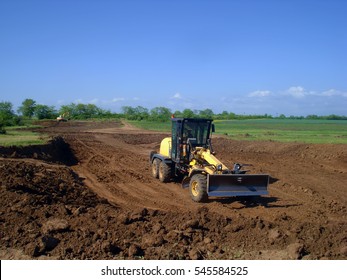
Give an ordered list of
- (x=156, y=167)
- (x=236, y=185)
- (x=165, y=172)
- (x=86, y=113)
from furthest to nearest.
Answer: (x=86, y=113)
(x=156, y=167)
(x=165, y=172)
(x=236, y=185)

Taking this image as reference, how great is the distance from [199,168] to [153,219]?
3.56m

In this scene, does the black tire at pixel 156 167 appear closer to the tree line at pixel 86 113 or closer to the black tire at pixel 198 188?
the black tire at pixel 198 188

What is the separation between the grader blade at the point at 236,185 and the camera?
34.0ft

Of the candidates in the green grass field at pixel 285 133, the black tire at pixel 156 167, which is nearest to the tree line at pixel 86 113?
the green grass field at pixel 285 133

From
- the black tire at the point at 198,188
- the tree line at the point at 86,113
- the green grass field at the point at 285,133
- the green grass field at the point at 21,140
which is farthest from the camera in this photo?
the tree line at the point at 86,113

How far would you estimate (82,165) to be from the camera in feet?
63.8

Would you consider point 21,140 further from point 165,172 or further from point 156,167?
point 165,172

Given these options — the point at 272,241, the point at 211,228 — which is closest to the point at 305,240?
the point at 272,241

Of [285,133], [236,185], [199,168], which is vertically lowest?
[236,185]

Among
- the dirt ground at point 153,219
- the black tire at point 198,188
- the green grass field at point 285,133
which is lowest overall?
the dirt ground at point 153,219

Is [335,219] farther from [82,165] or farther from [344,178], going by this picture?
[82,165]

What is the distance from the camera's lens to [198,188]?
10.9 meters

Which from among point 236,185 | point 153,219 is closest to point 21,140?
point 236,185

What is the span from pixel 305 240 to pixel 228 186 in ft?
11.2
